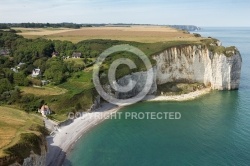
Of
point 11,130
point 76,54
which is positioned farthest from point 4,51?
point 11,130

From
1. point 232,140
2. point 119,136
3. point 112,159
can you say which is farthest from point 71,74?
point 232,140

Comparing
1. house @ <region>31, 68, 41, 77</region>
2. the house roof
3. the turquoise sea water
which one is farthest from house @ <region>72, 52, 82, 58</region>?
the turquoise sea water

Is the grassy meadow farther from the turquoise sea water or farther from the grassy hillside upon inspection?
the grassy hillside

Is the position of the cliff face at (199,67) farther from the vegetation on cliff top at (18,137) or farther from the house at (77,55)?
the vegetation on cliff top at (18,137)

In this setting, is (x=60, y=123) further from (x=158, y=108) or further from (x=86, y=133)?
(x=158, y=108)

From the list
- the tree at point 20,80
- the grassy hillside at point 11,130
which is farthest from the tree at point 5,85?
the grassy hillside at point 11,130
